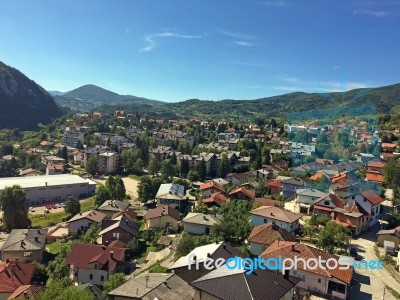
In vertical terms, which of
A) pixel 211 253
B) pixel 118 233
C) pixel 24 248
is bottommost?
pixel 24 248

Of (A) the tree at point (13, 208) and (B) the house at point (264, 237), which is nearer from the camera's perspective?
(B) the house at point (264, 237)

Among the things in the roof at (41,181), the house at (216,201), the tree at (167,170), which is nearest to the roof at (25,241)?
the house at (216,201)

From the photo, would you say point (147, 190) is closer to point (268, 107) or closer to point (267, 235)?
point (267, 235)

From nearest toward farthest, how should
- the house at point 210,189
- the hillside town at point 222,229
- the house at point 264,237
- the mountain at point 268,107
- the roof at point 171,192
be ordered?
the hillside town at point 222,229
the house at point 264,237
the roof at point 171,192
the house at point 210,189
the mountain at point 268,107

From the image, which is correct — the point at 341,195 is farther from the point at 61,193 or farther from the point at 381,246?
the point at 61,193

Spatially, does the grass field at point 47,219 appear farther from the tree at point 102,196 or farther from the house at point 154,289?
the house at point 154,289

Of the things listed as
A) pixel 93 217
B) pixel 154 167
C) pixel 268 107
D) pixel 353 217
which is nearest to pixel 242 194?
pixel 353 217

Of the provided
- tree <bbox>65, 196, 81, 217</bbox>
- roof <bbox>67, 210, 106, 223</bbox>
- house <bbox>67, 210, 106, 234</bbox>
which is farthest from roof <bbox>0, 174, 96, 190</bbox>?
house <bbox>67, 210, 106, 234</bbox>

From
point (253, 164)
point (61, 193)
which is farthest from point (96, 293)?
point (253, 164)
